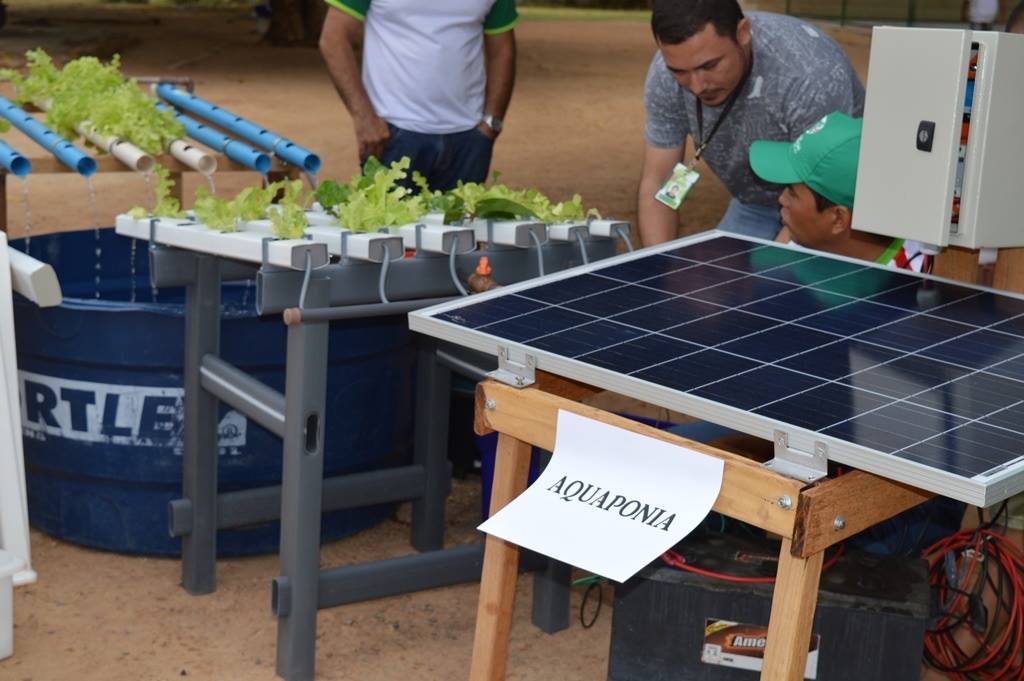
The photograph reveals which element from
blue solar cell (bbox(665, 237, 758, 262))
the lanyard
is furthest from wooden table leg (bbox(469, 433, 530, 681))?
the lanyard

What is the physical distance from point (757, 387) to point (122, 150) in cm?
306

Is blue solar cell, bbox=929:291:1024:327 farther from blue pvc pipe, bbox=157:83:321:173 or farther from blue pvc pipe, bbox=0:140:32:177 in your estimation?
blue pvc pipe, bbox=0:140:32:177

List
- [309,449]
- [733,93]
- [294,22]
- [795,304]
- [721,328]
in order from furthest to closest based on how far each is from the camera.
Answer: [294,22] → [733,93] → [309,449] → [795,304] → [721,328]

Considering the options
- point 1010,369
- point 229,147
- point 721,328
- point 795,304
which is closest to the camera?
point 1010,369

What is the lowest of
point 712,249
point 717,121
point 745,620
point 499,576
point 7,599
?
point 7,599

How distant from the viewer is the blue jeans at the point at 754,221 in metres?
4.10

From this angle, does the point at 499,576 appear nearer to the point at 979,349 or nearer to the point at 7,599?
the point at 979,349

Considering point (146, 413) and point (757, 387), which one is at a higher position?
point (757, 387)

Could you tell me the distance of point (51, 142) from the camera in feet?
15.5

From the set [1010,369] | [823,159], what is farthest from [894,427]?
[823,159]

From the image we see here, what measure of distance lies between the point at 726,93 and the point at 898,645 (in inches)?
61.4

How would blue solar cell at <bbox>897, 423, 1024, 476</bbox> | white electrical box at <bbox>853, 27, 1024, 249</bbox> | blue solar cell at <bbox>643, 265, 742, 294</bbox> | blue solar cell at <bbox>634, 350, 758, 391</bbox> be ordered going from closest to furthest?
blue solar cell at <bbox>897, 423, 1024, 476</bbox> < blue solar cell at <bbox>634, 350, 758, 391</bbox> < white electrical box at <bbox>853, 27, 1024, 249</bbox> < blue solar cell at <bbox>643, 265, 742, 294</bbox>

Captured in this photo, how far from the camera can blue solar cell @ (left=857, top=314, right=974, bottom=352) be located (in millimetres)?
2510

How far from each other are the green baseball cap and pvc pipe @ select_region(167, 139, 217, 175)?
2186 mm
